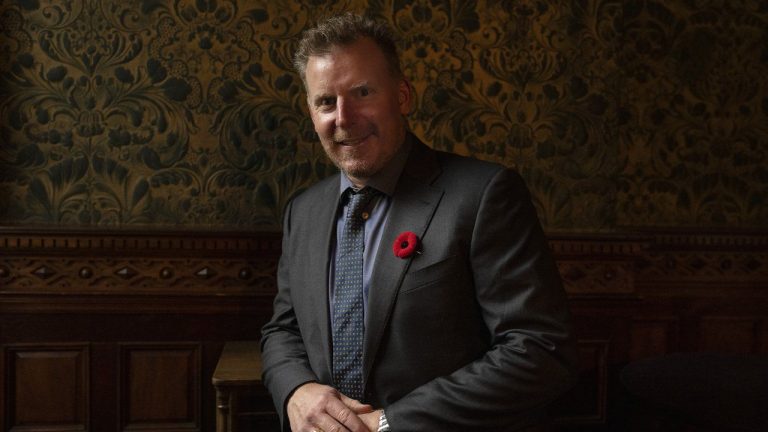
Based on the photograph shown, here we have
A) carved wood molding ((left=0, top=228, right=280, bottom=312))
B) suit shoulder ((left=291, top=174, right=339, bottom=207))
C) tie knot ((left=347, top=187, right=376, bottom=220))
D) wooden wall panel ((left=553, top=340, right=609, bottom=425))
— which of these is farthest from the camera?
wooden wall panel ((left=553, top=340, right=609, bottom=425))

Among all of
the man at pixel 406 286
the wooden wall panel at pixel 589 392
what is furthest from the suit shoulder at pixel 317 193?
the wooden wall panel at pixel 589 392

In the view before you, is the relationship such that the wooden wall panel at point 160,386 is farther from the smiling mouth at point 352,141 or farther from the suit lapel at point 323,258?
the smiling mouth at point 352,141

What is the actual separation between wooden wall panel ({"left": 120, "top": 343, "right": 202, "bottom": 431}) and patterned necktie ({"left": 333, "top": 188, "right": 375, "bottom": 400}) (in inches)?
38.7

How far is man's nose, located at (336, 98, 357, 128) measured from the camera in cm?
159

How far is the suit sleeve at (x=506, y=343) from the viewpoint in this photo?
1443 mm

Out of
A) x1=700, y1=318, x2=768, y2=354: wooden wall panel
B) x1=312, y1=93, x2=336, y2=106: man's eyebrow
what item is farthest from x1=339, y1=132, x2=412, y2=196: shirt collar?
x1=700, y1=318, x2=768, y2=354: wooden wall panel

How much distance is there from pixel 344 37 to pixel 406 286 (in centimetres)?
60

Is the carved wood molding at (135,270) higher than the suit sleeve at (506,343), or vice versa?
the suit sleeve at (506,343)

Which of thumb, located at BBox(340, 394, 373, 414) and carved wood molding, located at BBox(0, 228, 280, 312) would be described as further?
carved wood molding, located at BBox(0, 228, 280, 312)

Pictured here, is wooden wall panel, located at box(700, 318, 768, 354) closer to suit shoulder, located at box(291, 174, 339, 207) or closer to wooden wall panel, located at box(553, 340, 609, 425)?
wooden wall panel, located at box(553, 340, 609, 425)

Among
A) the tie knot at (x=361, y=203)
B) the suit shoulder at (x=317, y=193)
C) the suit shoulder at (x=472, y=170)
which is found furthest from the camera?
the suit shoulder at (x=317, y=193)

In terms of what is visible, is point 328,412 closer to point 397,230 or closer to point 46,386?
point 397,230

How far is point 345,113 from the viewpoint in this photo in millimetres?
1587

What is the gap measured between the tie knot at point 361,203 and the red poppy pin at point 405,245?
149 mm
